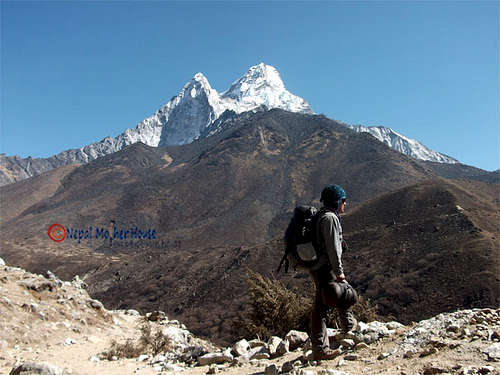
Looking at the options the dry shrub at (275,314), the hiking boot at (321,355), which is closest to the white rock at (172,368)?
the hiking boot at (321,355)

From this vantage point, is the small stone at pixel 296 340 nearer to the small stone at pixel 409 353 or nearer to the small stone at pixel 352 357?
the small stone at pixel 352 357

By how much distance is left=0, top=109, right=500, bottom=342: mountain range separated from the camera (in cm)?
2829

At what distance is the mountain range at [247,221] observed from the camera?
28.3m

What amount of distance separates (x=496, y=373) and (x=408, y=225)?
3701 cm

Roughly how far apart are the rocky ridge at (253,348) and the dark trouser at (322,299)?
0.73 ft

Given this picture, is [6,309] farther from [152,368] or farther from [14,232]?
[14,232]

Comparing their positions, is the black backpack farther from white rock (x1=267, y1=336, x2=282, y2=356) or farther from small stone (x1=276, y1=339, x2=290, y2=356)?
white rock (x1=267, y1=336, x2=282, y2=356)

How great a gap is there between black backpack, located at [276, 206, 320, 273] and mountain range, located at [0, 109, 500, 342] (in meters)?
7.82

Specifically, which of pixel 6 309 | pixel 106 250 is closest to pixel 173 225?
pixel 106 250

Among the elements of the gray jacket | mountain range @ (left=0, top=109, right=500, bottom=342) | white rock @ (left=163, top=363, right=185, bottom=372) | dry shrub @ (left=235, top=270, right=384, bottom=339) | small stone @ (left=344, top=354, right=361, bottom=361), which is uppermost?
mountain range @ (left=0, top=109, right=500, bottom=342)

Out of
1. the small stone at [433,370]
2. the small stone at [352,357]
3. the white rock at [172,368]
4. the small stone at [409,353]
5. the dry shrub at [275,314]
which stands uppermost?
the dry shrub at [275,314]

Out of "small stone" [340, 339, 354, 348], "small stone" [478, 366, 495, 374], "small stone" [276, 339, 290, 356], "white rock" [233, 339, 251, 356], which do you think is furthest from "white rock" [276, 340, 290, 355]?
"small stone" [478, 366, 495, 374]

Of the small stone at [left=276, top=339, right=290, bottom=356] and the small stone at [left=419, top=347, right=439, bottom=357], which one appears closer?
the small stone at [left=419, top=347, right=439, bottom=357]

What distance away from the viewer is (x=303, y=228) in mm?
3885
